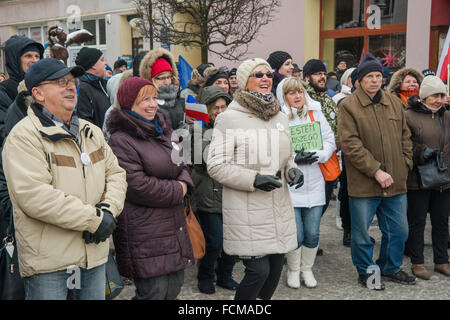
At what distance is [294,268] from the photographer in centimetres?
465

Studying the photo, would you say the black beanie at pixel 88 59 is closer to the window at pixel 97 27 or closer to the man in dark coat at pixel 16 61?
the man in dark coat at pixel 16 61

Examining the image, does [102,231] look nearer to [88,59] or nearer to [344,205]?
[88,59]

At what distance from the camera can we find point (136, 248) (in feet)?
10.5

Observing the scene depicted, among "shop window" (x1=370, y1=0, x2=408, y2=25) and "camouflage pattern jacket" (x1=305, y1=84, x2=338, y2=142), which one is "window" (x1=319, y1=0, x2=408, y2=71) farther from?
"camouflage pattern jacket" (x1=305, y1=84, x2=338, y2=142)

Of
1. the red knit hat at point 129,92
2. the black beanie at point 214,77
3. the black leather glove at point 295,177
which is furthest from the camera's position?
the black beanie at point 214,77

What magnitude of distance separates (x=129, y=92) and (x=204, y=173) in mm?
1316

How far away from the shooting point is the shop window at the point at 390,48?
12.6 metres

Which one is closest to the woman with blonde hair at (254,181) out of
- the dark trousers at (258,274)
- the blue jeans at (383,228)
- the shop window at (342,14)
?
the dark trousers at (258,274)

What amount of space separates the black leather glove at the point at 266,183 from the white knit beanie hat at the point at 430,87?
232 cm

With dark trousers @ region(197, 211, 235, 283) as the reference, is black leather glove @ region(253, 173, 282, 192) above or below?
above

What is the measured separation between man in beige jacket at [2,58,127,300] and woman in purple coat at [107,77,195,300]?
0.90 feet

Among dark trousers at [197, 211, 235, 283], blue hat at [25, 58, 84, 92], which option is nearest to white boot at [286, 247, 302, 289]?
dark trousers at [197, 211, 235, 283]

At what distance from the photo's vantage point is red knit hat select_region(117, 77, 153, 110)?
3.30 m

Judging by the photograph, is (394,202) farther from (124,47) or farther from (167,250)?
(124,47)
